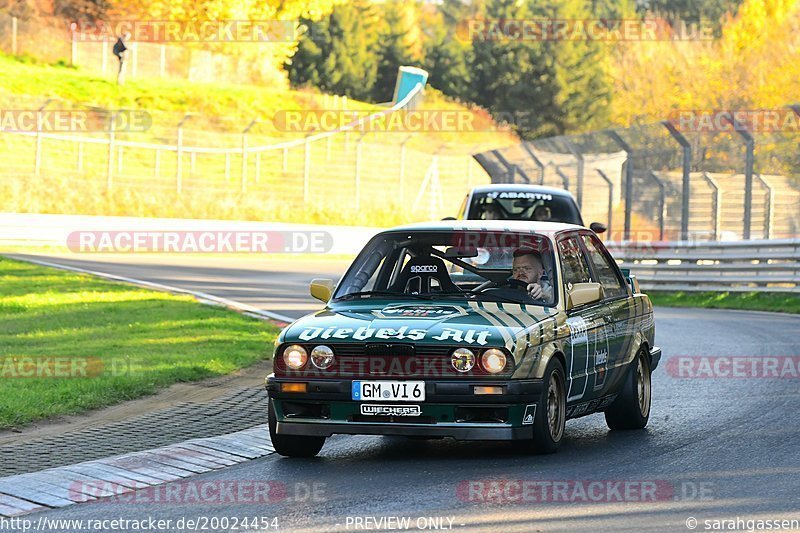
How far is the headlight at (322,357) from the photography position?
831cm

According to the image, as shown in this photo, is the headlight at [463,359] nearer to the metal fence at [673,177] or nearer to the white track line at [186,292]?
the white track line at [186,292]

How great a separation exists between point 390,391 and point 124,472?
1.58 metres

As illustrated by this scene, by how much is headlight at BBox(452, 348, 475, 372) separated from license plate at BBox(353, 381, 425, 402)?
22 centimetres

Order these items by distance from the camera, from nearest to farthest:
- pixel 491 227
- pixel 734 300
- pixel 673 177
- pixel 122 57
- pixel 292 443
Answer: pixel 292 443, pixel 491 227, pixel 734 300, pixel 673 177, pixel 122 57

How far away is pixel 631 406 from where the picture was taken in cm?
975

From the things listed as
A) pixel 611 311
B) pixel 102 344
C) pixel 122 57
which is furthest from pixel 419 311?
pixel 122 57

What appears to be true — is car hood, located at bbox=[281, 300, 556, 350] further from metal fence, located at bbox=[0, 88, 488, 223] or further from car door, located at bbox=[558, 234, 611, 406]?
metal fence, located at bbox=[0, 88, 488, 223]

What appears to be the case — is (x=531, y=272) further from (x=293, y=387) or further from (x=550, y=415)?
(x=293, y=387)

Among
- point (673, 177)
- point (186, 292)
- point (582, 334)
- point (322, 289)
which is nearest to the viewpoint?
point (582, 334)

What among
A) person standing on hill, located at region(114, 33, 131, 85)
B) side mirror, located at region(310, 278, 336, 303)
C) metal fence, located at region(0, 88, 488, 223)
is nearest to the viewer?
side mirror, located at region(310, 278, 336, 303)

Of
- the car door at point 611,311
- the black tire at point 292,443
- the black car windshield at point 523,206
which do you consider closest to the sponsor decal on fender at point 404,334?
the black tire at point 292,443

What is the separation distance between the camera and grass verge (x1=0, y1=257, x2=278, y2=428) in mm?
10820

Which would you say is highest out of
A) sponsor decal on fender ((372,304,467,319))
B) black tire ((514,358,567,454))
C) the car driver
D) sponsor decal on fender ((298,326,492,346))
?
the car driver

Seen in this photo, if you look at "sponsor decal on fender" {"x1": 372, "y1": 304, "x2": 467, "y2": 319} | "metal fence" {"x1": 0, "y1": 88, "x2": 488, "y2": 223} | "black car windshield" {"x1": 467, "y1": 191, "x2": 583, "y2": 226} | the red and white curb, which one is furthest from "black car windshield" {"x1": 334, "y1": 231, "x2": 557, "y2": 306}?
"metal fence" {"x1": 0, "y1": 88, "x2": 488, "y2": 223}
